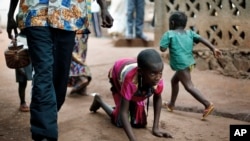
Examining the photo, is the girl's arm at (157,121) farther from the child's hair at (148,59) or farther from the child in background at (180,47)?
the child in background at (180,47)

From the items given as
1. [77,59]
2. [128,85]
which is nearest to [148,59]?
[128,85]

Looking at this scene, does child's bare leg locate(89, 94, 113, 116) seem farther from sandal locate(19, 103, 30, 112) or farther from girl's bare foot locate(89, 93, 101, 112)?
sandal locate(19, 103, 30, 112)

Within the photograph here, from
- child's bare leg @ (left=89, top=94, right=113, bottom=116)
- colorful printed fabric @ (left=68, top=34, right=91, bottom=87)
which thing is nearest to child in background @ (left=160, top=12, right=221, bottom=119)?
child's bare leg @ (left=89, top=94, right=113, bottom=116)

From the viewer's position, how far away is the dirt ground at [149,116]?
363 cm

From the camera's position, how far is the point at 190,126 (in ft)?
13.0

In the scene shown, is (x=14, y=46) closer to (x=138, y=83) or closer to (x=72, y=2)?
(x=72, y=2)

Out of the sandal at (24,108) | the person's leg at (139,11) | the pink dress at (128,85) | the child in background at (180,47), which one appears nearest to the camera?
the pink dress at (128,85)

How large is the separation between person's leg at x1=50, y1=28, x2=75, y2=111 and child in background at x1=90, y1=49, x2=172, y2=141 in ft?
1.60

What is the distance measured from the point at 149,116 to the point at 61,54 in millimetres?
1397

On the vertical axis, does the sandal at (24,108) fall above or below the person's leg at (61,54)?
below

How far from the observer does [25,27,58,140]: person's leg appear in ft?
9.54

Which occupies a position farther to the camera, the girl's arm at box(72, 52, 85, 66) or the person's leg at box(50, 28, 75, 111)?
the girl's arm at box(72, 52, 85, 66)

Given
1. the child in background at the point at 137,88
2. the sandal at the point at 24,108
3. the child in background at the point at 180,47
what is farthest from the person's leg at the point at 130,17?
the child in background at the point at 137,88

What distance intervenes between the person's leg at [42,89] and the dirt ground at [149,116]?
1.87 feet
